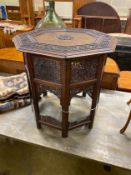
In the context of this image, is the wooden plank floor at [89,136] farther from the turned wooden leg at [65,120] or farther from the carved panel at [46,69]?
the carved panel at [46,69]

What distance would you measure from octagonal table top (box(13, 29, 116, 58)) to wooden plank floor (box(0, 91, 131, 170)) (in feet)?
1.79

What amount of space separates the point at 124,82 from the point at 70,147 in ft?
2.78

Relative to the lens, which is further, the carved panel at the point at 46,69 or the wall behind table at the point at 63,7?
the wall behind table at the point at 63,7

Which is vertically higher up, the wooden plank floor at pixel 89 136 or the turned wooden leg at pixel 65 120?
the turned wooden leg at pixel 65 120

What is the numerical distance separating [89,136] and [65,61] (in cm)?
55

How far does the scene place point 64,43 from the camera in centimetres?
88

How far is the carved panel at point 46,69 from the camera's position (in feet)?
2.75

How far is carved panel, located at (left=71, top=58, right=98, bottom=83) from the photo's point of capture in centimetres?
83

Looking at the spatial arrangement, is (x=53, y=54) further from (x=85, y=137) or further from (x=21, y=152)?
(x=21, y=152)

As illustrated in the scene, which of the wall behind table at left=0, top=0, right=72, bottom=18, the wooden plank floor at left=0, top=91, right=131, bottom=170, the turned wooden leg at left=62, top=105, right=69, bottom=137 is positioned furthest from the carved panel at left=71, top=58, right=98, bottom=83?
the wall behind table at left=0, top=0, right=72, bottom=18

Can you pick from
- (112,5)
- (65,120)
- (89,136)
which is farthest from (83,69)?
(112,5)

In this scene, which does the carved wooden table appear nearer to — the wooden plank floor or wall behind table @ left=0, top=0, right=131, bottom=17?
the wooden plank floor

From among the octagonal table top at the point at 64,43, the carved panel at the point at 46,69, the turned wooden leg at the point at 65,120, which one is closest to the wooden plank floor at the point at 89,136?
the turned wooden leg at the point at 65,120

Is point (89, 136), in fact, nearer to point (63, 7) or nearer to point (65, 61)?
point (65, 61)
